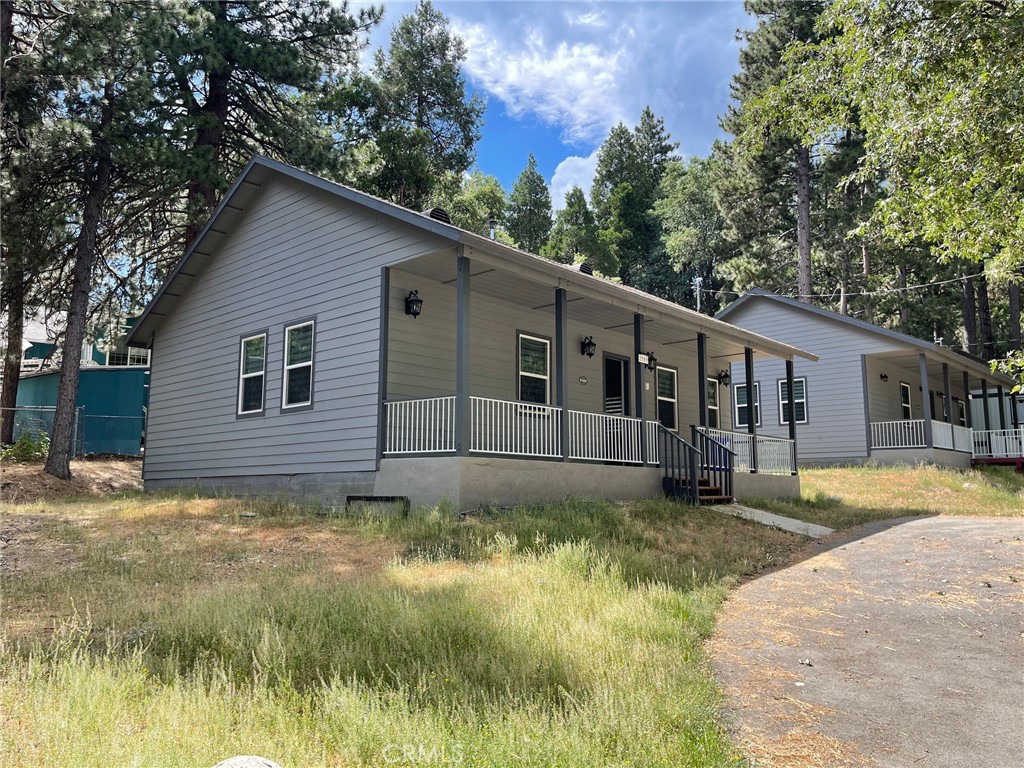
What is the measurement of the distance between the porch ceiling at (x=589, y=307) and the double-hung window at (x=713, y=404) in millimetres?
754

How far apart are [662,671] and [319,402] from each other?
9.57 metres

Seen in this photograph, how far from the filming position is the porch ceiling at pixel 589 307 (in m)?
12.0

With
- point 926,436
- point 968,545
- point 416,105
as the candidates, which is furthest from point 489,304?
point 416,105

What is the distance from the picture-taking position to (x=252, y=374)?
14672 mm

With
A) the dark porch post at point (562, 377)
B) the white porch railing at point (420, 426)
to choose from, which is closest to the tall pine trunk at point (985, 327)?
the dark porch post at point (562, 377)

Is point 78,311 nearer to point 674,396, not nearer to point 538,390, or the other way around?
point 538,390

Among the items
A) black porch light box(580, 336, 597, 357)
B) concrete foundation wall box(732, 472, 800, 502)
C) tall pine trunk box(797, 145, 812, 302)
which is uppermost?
tall pine trunk box(797, 145, 812, 302)

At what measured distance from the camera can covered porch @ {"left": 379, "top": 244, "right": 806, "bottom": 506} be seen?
11133mm

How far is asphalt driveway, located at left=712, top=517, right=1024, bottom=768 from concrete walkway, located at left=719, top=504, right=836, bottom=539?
7.50 feet

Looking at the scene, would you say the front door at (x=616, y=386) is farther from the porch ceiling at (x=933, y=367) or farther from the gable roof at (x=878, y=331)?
the porch ceiling at (x=933, y=367)

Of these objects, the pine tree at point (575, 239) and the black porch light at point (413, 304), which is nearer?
the black porch light at point (413, 304)

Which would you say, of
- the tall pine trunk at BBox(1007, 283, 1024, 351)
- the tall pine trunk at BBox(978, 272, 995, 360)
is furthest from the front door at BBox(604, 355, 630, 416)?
the tall pine trunk at BBox(1007, 283, 1024, 351)

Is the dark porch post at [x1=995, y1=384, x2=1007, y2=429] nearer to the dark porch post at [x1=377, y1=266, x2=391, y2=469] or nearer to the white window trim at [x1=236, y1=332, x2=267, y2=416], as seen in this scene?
the dark porch post at [x1=377, y1=266, x2=391, y2=469]

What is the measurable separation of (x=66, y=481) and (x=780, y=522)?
1583cm
